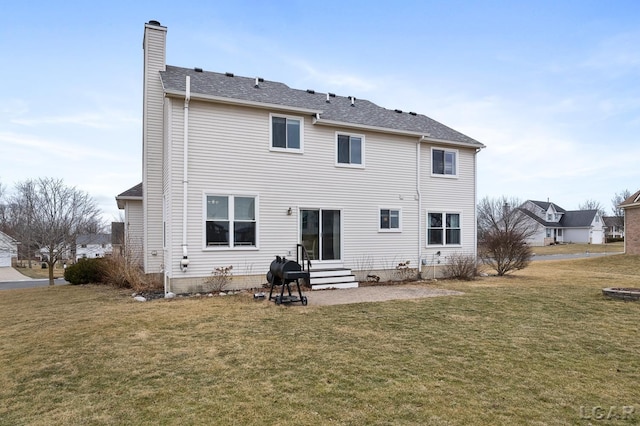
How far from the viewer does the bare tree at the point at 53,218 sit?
73.8 feet

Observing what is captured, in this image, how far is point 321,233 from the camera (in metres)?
13.0

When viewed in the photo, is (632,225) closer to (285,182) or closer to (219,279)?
(285,182)

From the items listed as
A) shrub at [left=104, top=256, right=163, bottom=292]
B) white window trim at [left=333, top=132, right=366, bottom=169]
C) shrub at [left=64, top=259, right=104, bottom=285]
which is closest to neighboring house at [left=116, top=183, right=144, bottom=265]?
shrub at [left=104, top=256, right=163, bottom=292]

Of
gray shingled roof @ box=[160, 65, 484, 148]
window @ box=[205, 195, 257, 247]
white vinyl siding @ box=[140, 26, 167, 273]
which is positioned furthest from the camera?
white vinyl siding @ box=[140, 26, 167, 273]

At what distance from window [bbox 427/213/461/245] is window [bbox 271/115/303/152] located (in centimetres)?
622

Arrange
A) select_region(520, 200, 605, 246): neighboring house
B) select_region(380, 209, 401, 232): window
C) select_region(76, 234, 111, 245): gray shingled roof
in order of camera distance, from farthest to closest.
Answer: select_region(520, 200, 605, 246): neighboring house
select_region(76, 234, 111, 245): gray shingled roof
select_region(380, 209, 401, 232): window

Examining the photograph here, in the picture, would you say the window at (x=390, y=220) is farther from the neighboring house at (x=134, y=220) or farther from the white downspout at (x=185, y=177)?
the neighboring house at (x=134, y=220)

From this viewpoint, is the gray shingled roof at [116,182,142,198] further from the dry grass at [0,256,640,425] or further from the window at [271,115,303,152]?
the dry grass at [0,256,640,425]

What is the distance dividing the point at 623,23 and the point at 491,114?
25.8 feet

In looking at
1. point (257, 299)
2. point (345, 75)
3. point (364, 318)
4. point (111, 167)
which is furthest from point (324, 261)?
point (111, 167)

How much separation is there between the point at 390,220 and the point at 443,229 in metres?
2.71

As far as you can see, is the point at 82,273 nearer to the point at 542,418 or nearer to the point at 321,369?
the point at 321,369

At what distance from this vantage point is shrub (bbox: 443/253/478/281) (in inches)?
586

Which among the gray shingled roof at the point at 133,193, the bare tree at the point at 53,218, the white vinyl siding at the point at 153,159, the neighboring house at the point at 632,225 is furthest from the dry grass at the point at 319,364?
Answer: the neighboring house at the point at 632,225
